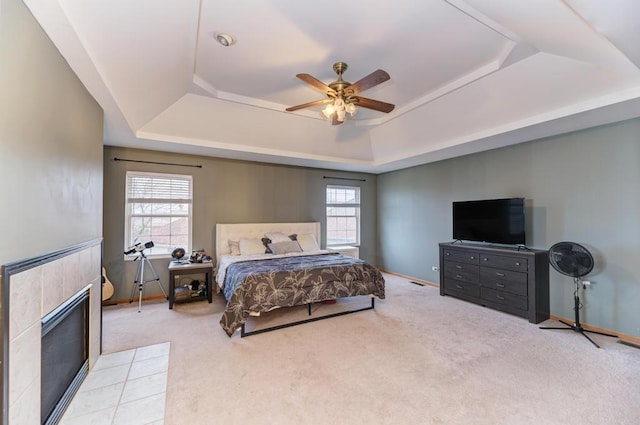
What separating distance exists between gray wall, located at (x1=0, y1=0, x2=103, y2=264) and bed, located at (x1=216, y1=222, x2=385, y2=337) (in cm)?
163

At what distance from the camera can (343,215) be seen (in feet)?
21.5

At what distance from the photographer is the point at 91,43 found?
1878 millimetres

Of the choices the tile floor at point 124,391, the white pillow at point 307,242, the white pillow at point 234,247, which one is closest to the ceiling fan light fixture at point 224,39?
the tile floor at point 124,391

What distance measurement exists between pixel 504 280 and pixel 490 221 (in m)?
A: 0.88

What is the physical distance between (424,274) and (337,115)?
13.4 ft

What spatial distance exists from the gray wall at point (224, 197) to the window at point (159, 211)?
0.11 metres

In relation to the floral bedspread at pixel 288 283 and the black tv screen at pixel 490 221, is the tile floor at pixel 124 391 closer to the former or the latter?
the floral bedspread at pixel 288 283

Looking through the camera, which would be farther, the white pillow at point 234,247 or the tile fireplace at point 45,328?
the white pillow at point 234,247

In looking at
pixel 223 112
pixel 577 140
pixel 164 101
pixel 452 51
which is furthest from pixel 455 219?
pixel 164 101

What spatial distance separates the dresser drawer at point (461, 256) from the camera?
4.29 meters

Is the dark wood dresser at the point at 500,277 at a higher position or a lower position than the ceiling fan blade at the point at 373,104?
lower

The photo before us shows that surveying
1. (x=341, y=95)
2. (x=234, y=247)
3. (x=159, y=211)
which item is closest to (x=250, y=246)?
(x=234, y=247)

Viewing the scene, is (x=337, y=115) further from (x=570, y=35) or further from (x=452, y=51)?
(x=570, y=35)

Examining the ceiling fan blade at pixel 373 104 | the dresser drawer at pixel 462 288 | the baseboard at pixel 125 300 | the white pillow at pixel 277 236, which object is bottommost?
the baseboard at pixel 125 300
